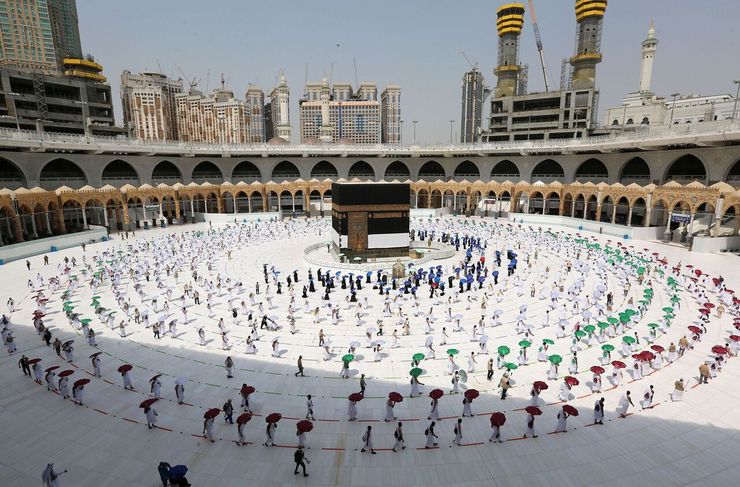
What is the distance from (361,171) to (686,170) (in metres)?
38.4

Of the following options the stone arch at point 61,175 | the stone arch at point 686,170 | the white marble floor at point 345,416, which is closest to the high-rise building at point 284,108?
the stone arch at point 61,175

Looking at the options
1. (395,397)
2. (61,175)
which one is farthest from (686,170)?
(61,175)

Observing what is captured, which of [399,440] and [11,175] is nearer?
[399,440]

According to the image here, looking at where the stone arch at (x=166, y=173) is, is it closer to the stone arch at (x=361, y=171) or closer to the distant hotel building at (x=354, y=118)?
the stone arch at (x=361, y=171)

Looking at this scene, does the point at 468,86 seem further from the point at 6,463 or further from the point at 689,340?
the point at 6,463

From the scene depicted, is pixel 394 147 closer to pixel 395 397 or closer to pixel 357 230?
pixel 357 230

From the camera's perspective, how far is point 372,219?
2792 cm

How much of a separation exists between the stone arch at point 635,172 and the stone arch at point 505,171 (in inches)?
497

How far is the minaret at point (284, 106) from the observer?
94.6 meters

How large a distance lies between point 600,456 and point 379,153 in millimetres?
47773

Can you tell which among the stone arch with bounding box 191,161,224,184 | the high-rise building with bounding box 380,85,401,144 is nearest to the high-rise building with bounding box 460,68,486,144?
the high-rise building with bounding box 380,85,401,144

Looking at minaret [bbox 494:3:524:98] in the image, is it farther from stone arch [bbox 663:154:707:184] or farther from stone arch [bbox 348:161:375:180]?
stone arch [bbox 663:154:707:184]

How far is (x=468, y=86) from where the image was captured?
146875mm

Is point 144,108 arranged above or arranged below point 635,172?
above
